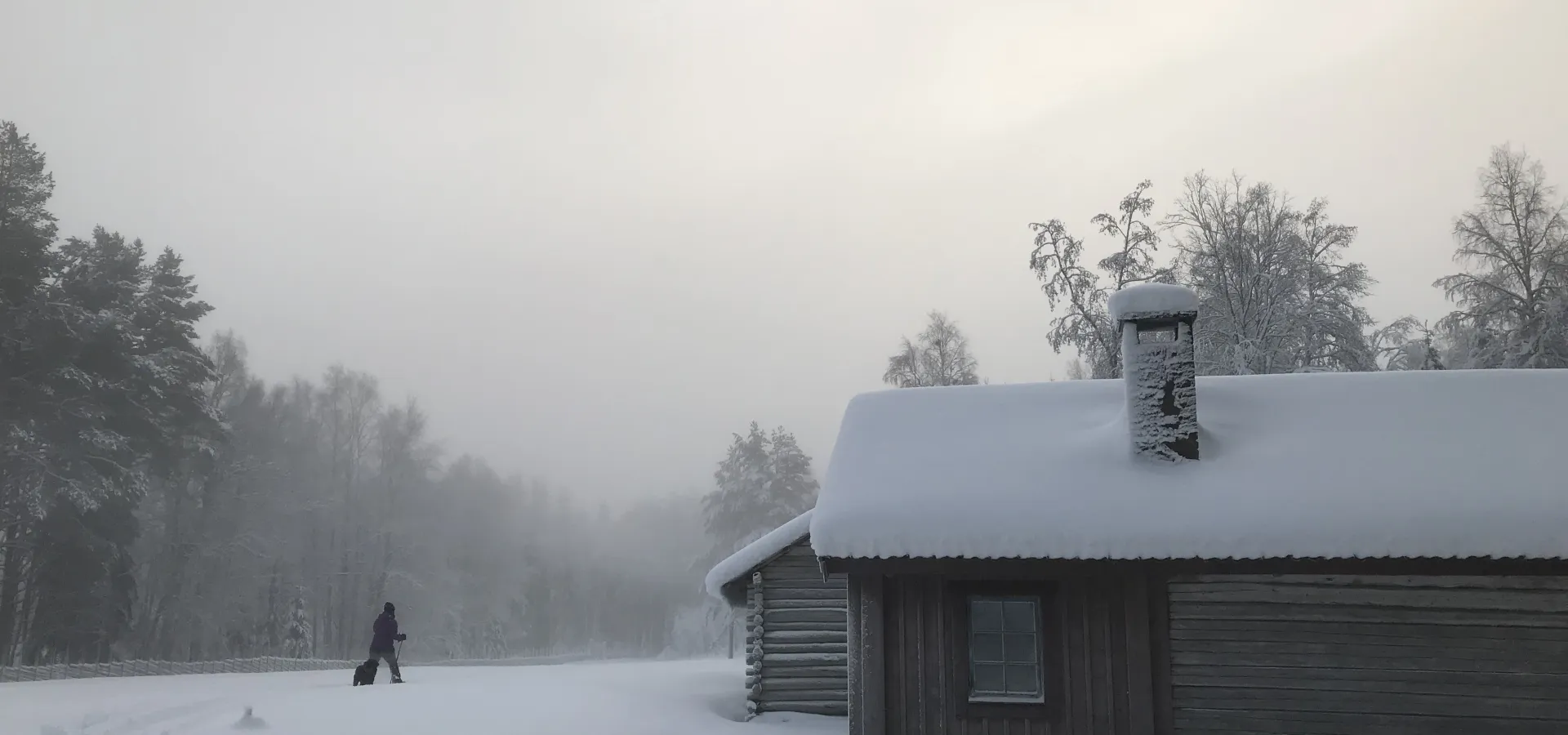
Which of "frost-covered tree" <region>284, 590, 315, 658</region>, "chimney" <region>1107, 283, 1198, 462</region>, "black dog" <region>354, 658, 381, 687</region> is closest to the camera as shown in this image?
"chimney" <region>1107, 283, 1198, 462</region>

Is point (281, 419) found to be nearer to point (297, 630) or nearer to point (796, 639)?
point (297, 630)

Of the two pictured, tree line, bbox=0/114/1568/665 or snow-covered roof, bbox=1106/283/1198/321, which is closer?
snow-covered roof, bbox=1106/283/1198/321

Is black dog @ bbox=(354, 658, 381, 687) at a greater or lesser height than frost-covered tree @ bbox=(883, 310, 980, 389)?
lesser

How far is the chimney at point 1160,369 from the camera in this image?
10.3m

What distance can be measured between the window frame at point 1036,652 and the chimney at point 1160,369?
6.81 ft

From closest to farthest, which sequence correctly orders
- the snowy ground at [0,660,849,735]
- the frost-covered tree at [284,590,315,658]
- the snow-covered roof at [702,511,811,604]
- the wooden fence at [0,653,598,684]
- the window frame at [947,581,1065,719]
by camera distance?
1. the window frame at [947,581,1065,719]
2. the snowy ground at [0,660,849,735]
3. the snow-covered roof at [702,511,811,604]
4. the wooden fence at [0,653,598,684]
5. the frost-covered tree at [284,590,315,658]

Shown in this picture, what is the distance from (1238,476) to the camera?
9914 mm

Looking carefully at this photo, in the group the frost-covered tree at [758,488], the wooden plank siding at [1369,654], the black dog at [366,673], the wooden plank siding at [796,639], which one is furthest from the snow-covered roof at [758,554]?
the frost-covered tree at [758,488]

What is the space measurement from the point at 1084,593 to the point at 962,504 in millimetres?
1566

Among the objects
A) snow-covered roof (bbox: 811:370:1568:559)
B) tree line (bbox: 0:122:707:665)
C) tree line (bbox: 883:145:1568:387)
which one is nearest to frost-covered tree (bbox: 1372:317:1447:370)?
tree line (bbox: 883:145:1568:387)

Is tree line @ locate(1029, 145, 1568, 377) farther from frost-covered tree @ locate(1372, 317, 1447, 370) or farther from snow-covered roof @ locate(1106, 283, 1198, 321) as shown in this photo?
snow-covered roof @ locate(1106, 283, 1198, 321)

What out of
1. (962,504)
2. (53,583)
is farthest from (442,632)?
(962,504)

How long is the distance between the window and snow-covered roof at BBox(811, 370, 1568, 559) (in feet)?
2.90

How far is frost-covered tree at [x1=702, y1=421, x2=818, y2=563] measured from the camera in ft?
153
